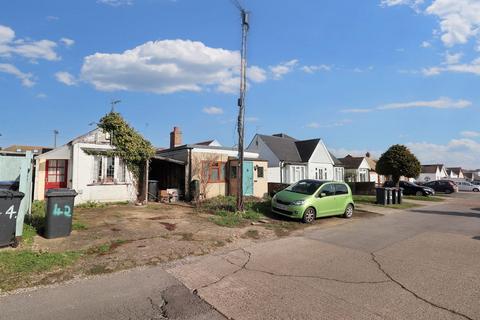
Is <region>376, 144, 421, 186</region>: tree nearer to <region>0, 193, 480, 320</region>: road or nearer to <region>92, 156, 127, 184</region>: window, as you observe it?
<region>0, 193, 480, 320</region>: road

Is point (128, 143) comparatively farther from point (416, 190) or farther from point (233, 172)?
point (416, 190)

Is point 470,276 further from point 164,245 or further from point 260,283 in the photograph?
point 164,245

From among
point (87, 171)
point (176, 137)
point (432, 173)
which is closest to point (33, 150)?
point (87, 171)

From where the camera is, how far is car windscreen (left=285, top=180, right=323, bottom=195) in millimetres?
13500

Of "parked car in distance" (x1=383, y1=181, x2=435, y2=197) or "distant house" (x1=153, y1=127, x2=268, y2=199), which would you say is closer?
"distant house" (x1=153, y1=127, x2=268, y2=199)

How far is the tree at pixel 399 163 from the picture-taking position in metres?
31.0

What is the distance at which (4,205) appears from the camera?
23.6 feet

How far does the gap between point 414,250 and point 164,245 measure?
6.37 m

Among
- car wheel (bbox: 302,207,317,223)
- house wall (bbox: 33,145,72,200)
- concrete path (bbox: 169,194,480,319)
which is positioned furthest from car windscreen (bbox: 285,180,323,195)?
house wall (bbox: 33,145,72,200)

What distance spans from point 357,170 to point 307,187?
40.8 m

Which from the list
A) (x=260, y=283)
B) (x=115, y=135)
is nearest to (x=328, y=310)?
(x=260, y=283)

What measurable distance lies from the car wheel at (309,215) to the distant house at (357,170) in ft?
127

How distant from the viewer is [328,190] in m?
13.8

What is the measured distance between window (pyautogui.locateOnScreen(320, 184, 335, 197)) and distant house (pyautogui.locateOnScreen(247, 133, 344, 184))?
716 inches
